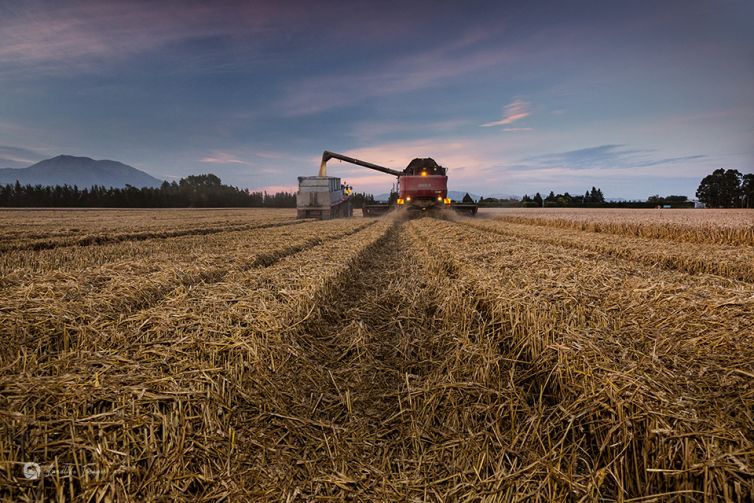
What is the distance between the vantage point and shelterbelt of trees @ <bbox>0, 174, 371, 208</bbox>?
6612 centimetres

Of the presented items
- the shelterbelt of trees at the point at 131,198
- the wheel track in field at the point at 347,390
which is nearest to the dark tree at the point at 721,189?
the shelterbelt of trees at the point at 131,198

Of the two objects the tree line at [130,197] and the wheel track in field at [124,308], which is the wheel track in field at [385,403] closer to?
the wheel track in field at [124,308]

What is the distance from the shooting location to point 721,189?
81.3m

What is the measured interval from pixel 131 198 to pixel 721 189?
122 meters

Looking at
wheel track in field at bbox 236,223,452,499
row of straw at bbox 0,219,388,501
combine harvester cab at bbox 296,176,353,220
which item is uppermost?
combine harvester cab at bbox 296,176,353,220

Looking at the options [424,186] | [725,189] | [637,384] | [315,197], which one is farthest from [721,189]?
[637,384]

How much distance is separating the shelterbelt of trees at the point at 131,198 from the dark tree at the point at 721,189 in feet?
245

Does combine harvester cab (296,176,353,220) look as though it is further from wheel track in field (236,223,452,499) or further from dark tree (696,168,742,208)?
dark tree (696,168,742,208)

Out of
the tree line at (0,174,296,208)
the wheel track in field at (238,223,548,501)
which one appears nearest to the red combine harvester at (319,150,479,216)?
the wheel track in field at (238,223,548,501)

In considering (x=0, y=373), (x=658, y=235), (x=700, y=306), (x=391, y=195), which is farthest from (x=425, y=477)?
(x=391, y=195)

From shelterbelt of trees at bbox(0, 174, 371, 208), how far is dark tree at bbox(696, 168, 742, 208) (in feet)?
245

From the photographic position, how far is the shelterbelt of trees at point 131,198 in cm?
6612

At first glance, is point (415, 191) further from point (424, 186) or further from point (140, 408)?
point (140, 408)

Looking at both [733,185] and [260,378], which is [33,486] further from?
[733,185]
